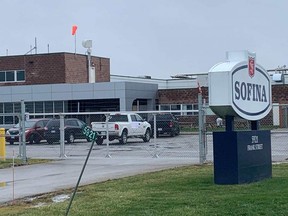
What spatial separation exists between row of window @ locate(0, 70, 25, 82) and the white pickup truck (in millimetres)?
24997

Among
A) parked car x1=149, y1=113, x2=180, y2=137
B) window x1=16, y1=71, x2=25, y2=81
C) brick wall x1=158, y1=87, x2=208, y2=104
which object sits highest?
window x1=16, y1=71, x2=25, y2=81

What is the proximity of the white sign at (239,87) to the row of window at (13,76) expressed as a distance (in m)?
46.6

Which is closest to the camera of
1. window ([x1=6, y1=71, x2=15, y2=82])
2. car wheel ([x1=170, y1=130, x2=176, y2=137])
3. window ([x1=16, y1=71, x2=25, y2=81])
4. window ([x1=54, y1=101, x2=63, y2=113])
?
car wheel ([x1=170, y1=130, x2=176, y2=137])

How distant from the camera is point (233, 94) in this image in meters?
15.2

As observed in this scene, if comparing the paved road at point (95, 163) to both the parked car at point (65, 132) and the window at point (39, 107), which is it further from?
the window at point (39, 107)

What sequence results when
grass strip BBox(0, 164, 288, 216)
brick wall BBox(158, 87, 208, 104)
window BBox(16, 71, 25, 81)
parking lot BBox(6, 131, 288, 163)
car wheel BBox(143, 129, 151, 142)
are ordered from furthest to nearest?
window BBox(16, 71, 25, 81) → brick wall BBox(158, 87, 208, 104) → car wheel BBox(143, 129, 151, 142) → parking lot BBox(6, 131, 288, 163) → grass strip BBox(0, 164, 288, 216)

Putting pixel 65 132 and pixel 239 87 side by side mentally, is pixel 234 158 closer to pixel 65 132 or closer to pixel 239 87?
pixel 239 87

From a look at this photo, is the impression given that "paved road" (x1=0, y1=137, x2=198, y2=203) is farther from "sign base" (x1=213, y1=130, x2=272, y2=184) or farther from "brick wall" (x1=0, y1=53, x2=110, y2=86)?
"brick wall" (x1=0, y1=53, x2=110, y2=86)

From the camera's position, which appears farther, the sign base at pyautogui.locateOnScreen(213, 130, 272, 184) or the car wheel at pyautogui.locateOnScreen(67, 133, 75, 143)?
the car wheel at pyautogui.locateOnScreen(67, 133, 75, 143)

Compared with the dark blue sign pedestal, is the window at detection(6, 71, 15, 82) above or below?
above

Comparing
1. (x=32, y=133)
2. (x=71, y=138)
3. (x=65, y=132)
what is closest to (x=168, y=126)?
(x=71, y=138)

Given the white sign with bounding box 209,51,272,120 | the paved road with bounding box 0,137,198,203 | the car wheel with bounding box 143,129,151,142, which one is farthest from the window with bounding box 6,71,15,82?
the white sign with bounding box 209,51,272,120

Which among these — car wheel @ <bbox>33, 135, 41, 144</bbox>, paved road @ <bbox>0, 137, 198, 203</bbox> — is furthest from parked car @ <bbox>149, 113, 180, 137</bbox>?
paved road @ <bbox>0, 137, 198, 203</bbox>

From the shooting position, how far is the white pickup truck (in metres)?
34.2
